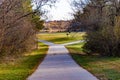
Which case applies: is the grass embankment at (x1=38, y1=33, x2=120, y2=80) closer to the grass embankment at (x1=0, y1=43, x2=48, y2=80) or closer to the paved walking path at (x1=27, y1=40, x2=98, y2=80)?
the paved walking path at (x1=27, y1=40, x2=98, y2=80)

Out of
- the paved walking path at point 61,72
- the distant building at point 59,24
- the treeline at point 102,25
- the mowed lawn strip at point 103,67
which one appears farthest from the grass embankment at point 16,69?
the distant building at point 59,24

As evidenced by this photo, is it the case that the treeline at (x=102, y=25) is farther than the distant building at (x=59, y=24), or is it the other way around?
the distant building at (x=59, y=24)

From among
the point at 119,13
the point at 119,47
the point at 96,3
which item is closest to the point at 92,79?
the point at 119,47

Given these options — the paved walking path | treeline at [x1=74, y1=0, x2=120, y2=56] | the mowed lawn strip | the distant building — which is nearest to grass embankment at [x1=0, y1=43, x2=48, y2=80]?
the paved walking path

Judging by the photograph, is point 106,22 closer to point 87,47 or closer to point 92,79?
point 87,47

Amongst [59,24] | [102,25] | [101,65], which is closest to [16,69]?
[101,65]

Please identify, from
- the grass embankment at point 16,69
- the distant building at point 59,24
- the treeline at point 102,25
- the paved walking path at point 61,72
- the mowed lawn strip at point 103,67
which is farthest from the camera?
the distant building at point 59,24

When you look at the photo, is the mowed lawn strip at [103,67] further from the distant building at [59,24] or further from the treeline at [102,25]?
the distant building at [59,24]

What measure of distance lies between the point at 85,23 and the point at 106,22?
3902mm

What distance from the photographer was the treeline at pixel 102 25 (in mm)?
34000

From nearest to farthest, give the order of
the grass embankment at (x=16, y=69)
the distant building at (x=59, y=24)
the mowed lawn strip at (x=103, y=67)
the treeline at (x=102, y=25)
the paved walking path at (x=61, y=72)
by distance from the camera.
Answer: the paved walking path at (x=61, y=72), the mowed lawn strip at (x=103, y=67), the grass embankment at (x=16, y=69), the treeline at (x=102, y=25), the distant building at (x=59, y=24)

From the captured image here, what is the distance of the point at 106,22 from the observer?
35.7 m

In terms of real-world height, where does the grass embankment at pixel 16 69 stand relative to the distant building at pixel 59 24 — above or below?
below

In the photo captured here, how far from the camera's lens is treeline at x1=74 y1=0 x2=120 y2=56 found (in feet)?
112
